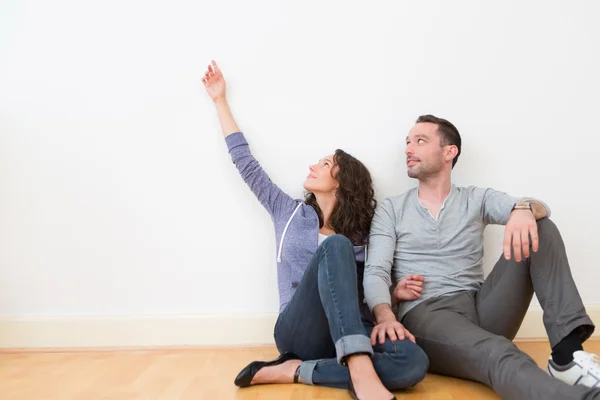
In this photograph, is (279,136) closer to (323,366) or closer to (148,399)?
(323,366)

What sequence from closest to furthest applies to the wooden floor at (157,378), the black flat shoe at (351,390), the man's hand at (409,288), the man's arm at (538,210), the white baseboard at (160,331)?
1. the black flat shoe at (351,390)
2. the wooden floor at (157,378)
3. the man's arm at (538,210)
4. the man's hand at (409,288)
5. the white baseboard at (160,331)

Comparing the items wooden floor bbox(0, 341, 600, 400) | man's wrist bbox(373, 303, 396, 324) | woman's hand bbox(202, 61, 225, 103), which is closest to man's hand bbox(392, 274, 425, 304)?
man's wrist bbox(373, 303, 396, 324)

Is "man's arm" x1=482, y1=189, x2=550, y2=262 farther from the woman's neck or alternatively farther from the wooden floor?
the woman's neck

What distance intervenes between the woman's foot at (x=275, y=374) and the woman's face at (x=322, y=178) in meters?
0.70

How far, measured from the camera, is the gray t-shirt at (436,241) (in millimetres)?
1984

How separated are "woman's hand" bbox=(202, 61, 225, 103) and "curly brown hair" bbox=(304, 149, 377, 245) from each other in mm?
534

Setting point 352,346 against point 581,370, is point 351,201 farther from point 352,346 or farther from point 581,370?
point 581,370

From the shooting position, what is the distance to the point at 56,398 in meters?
1.67

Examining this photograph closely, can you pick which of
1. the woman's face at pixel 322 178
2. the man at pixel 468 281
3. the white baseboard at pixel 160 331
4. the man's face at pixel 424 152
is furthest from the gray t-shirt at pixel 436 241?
the white baseboard at pixel 160 331

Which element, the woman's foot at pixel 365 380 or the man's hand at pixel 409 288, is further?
the man's hand at pixel 409 288

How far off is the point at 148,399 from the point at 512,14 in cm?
204

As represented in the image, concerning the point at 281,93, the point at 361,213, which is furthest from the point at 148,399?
the point at 281,93

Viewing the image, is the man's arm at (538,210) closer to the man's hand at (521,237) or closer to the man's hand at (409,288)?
the man's hand at (521,237)

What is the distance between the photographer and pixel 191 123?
234 cm
